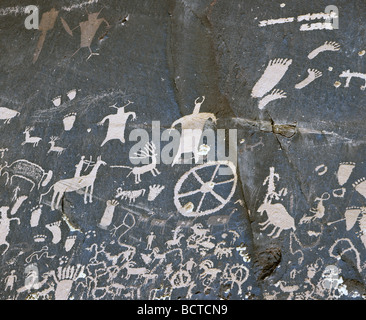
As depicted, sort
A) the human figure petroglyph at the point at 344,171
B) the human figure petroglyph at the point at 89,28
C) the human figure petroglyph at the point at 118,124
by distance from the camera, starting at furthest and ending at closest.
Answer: the human figure petroglyph at the point at 89,28
the human figure petroglyph at the point at 118,124
the human figure petroglyph at the point at 344,171

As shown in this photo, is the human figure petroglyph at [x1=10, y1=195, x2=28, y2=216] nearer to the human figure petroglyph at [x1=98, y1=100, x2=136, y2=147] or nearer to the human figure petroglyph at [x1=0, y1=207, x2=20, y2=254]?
the human figure petroglyph at [x1=0, y1=207, x2=20, y2=254]

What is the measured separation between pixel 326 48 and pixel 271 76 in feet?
0.69

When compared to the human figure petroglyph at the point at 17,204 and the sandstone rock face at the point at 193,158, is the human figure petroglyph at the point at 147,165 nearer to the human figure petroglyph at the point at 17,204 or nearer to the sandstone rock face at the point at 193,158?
the sandstone rock face at the point at 193,158

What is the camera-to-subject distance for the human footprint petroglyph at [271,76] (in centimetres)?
160

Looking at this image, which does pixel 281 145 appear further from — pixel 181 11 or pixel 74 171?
pixel 74 171

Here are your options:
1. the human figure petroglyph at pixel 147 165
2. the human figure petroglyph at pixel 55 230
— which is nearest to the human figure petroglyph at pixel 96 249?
the human figure petroglyph at pixel 55 230

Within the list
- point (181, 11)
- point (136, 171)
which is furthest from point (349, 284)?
point (181, 11)

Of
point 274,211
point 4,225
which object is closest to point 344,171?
point 274,211

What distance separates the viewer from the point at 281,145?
5.13 ft

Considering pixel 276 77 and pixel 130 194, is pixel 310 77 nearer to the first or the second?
pixel 276 77

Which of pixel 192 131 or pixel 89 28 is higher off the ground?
pixel 89 28

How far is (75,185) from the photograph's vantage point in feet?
5.55

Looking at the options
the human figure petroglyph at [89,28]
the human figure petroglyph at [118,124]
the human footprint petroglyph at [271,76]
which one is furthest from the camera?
the human figure petroglyph at [89,28]

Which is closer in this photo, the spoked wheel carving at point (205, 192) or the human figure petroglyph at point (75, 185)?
the spoked wheel carving at point (205, 192)
